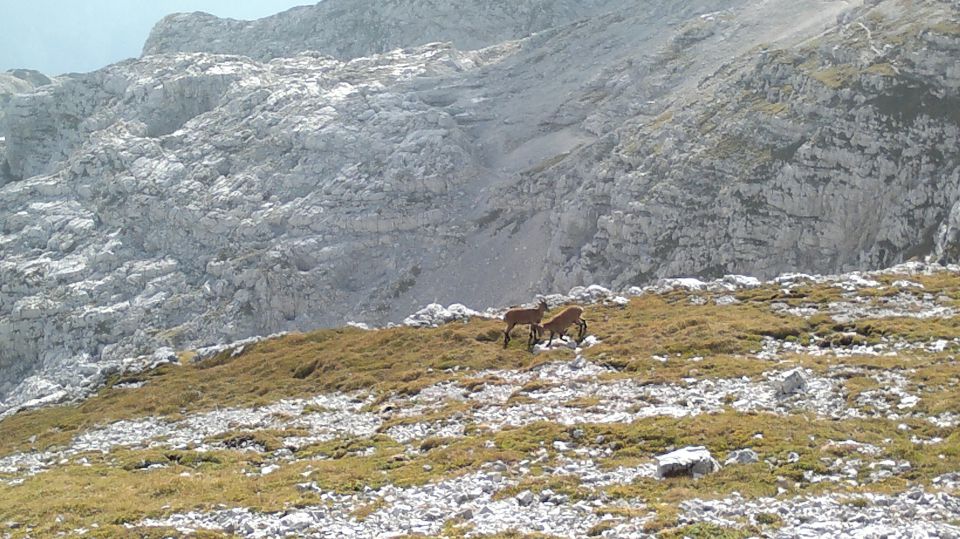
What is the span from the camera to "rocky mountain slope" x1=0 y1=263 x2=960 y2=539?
58.7 ft

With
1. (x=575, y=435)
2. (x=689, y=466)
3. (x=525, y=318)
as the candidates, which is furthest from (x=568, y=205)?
(x=689, y=466)

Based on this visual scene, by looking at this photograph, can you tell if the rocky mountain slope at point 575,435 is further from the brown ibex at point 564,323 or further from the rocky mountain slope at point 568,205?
the rocky mountain slope at point 568,205

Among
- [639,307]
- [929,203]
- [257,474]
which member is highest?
[257,474]

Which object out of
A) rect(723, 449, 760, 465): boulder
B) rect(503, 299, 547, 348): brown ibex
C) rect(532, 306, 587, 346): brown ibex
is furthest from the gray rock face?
rect(723, 449, 760, 465): boulder

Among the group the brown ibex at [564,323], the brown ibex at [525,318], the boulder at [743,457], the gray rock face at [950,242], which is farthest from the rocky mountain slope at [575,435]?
the gray rock face at [950,242]

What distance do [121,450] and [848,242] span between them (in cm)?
9904

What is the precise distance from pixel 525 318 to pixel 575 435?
18434 mm

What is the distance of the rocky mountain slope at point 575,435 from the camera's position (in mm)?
17891

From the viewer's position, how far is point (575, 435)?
24.7m

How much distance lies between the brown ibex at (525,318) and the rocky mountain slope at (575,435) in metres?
1.00

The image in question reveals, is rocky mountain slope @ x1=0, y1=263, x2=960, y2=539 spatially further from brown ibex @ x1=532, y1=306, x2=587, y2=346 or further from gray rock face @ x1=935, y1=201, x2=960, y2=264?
gray rock face @ x1=935, y1=201, x2=960, y2=264

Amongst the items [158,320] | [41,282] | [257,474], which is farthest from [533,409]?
[41,282]

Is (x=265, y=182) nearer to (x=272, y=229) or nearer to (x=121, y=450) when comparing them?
(x=272, y=229)

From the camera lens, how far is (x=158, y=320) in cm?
16912
